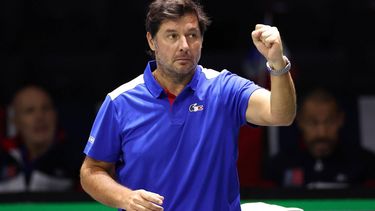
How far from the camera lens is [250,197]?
5535mm

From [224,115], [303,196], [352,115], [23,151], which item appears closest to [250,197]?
[303,196]

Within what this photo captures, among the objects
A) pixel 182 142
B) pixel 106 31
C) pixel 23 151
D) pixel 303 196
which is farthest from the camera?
pixel 106 31

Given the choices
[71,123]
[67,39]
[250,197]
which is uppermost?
[67,39]

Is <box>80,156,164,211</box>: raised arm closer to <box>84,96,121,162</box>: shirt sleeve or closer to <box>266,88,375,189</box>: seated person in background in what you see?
<box>84,96,121,162</box>: shirt sleeve

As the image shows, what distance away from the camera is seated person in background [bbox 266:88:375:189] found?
18.5 feet

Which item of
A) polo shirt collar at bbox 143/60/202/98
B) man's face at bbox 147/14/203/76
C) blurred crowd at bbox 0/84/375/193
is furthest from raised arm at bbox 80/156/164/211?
blurred crowd at bbox 0/84/375/193

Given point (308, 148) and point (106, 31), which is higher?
point (106, 31)

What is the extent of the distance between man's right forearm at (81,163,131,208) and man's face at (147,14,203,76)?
47 cm

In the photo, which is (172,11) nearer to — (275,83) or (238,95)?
(238,95)

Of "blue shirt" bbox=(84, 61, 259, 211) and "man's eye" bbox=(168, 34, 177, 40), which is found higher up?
"man's eye" bbox=(168, 34, 177, 40)

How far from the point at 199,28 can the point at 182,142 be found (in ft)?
1.41

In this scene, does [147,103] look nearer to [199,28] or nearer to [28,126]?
[199,28]

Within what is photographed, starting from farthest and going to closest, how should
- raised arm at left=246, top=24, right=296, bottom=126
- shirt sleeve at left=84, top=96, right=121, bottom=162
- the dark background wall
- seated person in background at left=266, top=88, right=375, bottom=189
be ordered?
the dark background wall
seated person in background at left=266, top=88, right=375, bottom=189
shirt sleeve at left=84, top=96, right=121, bottom=162
raised arm at left=246, top=24, right=296, bottom=126

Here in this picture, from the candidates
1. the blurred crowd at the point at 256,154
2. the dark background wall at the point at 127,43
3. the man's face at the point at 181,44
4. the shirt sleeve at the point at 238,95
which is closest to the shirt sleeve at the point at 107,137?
the man's face at the point at 181,44
